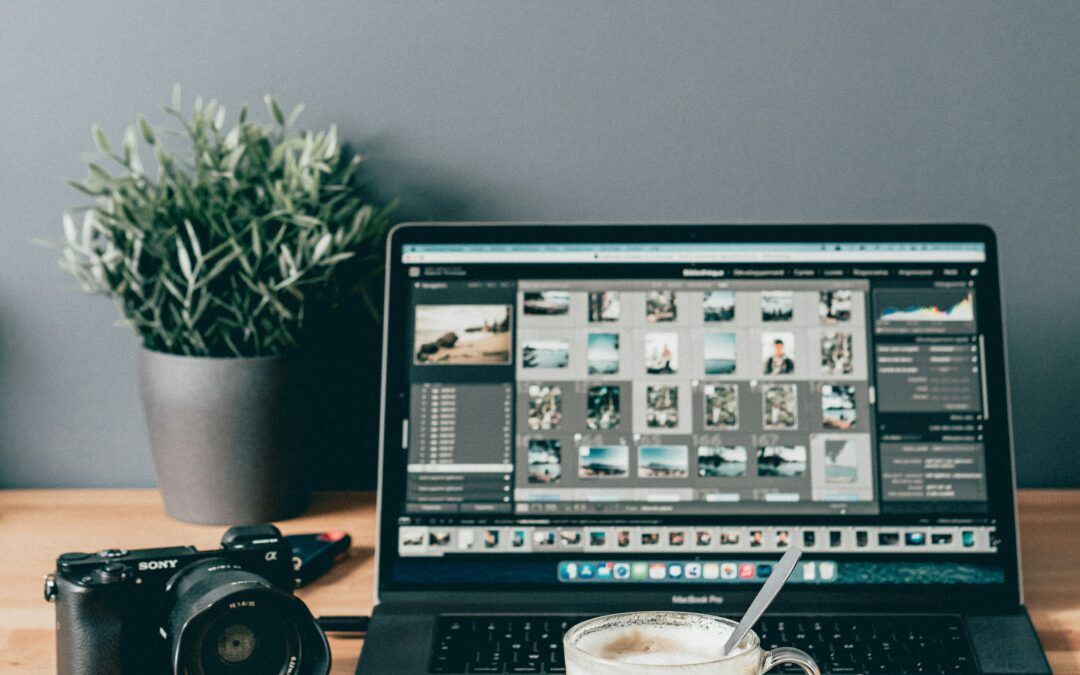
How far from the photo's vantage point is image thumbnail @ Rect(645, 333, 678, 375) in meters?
0.86

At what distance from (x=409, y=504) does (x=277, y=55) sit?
20.3 inches

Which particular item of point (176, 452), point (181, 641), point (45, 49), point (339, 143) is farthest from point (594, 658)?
point (45, 49)

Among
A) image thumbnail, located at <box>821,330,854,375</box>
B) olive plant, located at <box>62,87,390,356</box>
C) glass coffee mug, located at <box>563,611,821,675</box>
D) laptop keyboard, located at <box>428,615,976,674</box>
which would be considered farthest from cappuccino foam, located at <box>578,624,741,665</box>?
olive plant, located at <box>62,87,390,356</box>

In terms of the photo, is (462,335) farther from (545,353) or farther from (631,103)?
(631,103)

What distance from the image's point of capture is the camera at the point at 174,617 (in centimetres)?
65

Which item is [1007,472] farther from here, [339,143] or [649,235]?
[339,143]

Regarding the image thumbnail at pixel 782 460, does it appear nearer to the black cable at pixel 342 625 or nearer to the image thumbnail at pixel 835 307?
the image thumbnail at pixel 835 307

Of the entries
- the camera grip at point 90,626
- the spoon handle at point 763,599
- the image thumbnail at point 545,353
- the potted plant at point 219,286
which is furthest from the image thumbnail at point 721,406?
the camera grip at point 90,626

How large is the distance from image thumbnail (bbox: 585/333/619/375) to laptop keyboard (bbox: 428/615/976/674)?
0.21 metres

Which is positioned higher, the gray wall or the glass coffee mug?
the gray wall

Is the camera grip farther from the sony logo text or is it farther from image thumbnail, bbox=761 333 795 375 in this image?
image thumbnail, bbox=761 333 795 375

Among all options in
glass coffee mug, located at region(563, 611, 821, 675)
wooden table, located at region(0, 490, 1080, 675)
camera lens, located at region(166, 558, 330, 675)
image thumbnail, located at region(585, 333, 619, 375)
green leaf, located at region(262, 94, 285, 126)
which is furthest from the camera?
green leaf, located at region(262, 94, 285, 126)

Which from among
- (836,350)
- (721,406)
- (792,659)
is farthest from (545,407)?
(792,659)

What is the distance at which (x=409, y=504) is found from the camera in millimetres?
826
